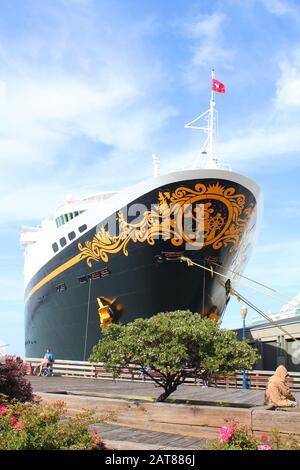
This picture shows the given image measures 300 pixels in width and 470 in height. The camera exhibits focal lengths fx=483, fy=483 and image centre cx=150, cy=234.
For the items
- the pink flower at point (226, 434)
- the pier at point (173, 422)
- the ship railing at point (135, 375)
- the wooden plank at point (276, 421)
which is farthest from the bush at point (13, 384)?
the ship railing at point (135, 375)

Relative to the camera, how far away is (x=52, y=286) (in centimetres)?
2731

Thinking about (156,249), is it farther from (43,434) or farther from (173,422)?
(43,434)

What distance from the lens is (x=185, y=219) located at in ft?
72.8

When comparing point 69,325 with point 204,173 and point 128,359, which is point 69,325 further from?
point 128,359

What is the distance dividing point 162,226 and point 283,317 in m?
14.3

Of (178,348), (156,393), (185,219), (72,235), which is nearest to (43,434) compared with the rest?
(178,348)

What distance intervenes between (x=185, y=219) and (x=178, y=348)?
13119 mm

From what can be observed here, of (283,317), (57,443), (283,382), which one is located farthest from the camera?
(283,317)

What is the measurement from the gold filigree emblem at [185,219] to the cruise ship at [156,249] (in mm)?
46

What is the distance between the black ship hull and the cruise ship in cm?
5

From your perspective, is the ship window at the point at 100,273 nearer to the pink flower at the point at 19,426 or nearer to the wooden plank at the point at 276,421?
the wooden plank at the point at 276,421

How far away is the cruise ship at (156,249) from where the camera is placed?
875 inches

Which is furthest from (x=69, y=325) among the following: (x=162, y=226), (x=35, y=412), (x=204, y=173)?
(x=35, y=412)

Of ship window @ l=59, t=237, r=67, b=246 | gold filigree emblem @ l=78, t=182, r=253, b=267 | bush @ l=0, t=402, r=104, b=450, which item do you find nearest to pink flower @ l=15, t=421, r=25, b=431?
bush @ l=0, t=402, r=104, b=450
